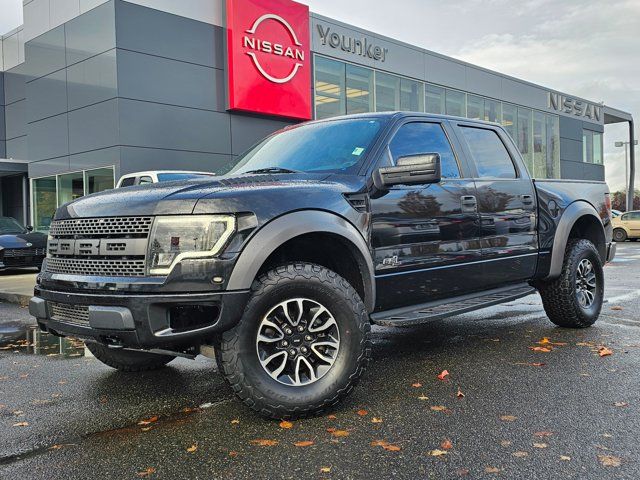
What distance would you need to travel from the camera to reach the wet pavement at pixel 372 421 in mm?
2891

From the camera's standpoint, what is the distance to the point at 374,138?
4.42m

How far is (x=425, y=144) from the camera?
4.84 meters

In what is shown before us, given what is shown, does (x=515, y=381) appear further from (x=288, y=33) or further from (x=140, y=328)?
(x=288, y=33)

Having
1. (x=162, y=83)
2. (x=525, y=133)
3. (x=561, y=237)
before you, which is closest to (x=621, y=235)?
(x=525, y=133)

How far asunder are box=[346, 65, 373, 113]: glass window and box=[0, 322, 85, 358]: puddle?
17.1 metres

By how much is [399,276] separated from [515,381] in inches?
43.8

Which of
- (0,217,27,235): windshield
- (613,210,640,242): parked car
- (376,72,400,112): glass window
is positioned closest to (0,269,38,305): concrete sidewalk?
(0,217,27,235): windshield

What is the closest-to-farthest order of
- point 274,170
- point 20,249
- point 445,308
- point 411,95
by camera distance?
point 274,170 < point 445,308 < point 20,249 < point 411,95

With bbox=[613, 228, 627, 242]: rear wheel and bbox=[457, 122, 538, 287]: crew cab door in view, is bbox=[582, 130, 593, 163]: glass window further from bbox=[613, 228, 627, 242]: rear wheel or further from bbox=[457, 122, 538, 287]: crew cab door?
bbox=[457, 122, 538, 287]: crew cab door

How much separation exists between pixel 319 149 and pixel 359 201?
74cm

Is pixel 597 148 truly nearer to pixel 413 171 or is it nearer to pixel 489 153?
pixel 489 153

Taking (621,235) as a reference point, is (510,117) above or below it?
above

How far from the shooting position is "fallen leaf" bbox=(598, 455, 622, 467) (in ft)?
9.37

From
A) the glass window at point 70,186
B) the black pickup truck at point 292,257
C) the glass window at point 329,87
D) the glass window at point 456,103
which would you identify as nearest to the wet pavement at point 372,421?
the black pickup truck at point 292,257
